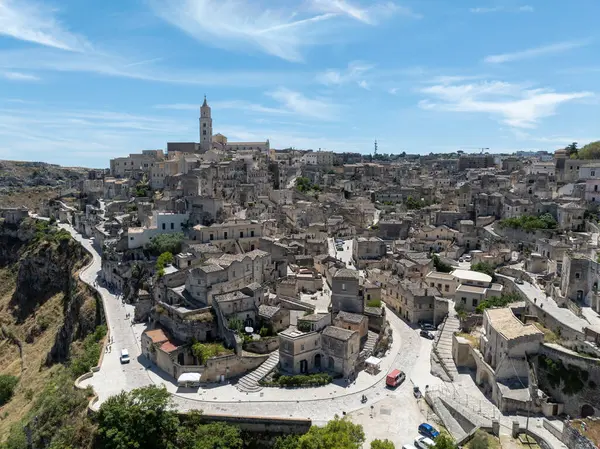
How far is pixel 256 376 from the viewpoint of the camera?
3328 cm

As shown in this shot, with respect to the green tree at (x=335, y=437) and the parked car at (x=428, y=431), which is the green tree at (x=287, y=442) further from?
the parked car at (x=428, y=431)

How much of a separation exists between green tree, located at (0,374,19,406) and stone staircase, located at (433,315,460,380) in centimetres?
4233

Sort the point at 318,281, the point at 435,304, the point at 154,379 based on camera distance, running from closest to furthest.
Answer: the point at 154,379
the point at 435,304
the point at 318,281

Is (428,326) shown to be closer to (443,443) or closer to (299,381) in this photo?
(299,381)

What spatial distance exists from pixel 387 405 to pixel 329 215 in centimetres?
4556

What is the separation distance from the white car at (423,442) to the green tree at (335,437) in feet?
9.75

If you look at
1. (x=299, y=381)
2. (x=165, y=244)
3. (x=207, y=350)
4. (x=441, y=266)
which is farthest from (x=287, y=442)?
(x=165, y=244)

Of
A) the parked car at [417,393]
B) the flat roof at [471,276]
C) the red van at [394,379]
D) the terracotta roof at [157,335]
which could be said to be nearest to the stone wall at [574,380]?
the parked car at [417,393]

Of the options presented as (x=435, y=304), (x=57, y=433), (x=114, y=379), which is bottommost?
(x=57, y=433)

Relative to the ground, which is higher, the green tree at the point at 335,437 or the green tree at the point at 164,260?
the green tree at the point at 164,260

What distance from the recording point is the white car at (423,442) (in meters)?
24.6

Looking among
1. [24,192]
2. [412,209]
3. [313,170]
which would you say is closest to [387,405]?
[412,209]

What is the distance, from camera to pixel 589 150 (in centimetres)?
7912

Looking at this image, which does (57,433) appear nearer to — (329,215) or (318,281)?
(318,281)
